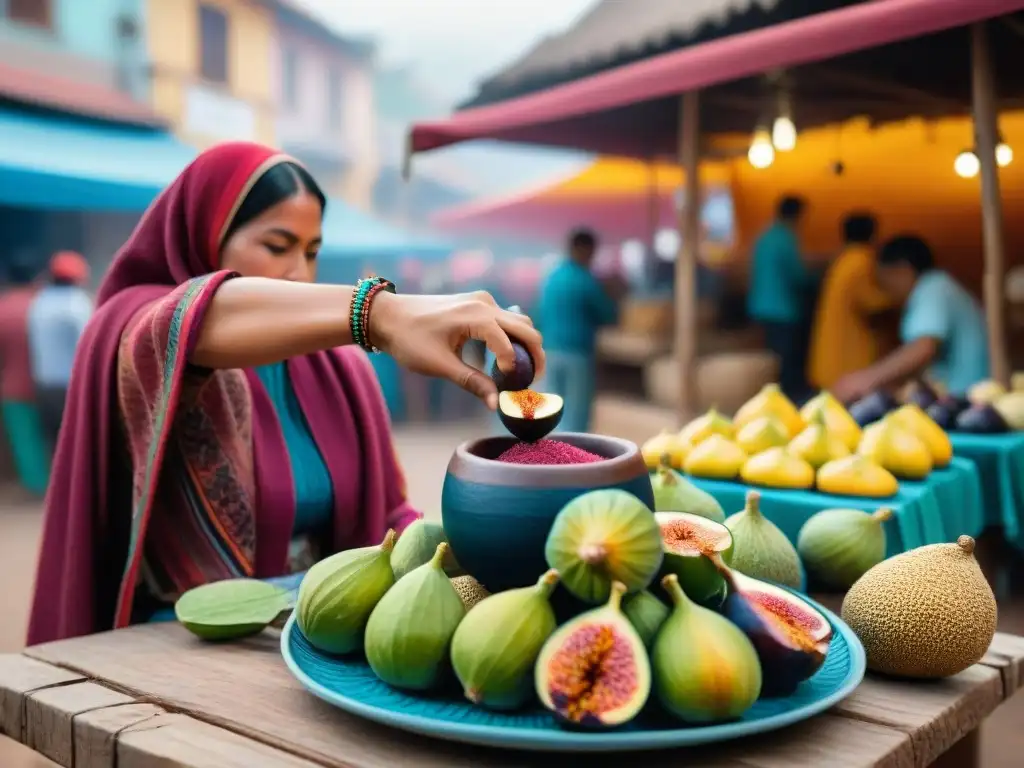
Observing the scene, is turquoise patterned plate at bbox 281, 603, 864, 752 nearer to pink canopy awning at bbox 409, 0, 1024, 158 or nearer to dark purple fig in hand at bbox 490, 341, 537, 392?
dark purple fig in hand at bbox 490, 341, 537, 392

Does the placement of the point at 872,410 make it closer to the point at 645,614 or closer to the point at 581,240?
the point at 645,614

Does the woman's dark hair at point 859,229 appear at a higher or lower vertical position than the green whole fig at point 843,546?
higher

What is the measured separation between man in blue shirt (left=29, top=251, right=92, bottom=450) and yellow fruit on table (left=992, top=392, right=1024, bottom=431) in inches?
236

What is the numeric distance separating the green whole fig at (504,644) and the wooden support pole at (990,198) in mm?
4201

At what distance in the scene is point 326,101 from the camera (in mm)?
23719

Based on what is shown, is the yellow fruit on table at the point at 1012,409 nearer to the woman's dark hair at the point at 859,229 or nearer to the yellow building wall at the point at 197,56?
the woman's dark hair at the point at 859,229

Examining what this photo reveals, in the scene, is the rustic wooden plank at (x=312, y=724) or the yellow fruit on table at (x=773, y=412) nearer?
the rustic wooden plank at (x=312, y=724)

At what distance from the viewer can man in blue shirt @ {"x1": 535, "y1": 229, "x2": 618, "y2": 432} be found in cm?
761

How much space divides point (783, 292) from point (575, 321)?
62.5 inches

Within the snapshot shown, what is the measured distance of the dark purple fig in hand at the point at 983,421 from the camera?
3.74 meters

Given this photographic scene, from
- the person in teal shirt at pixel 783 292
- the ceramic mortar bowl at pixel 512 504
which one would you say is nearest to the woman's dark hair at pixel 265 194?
the ceramic mortar bowl at pixel 512 504

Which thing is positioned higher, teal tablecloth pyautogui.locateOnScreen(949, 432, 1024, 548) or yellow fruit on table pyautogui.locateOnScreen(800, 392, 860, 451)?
yellow fruit on table pyautogui.locateOnScreen(800, 392, 860, 451)

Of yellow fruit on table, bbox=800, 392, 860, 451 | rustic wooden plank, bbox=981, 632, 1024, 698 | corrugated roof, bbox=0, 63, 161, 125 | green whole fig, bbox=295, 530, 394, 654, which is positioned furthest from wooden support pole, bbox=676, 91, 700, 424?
corrugated roof, bbox=0, 63, 161, 125

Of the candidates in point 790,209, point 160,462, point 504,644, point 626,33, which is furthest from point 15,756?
point 790,209
